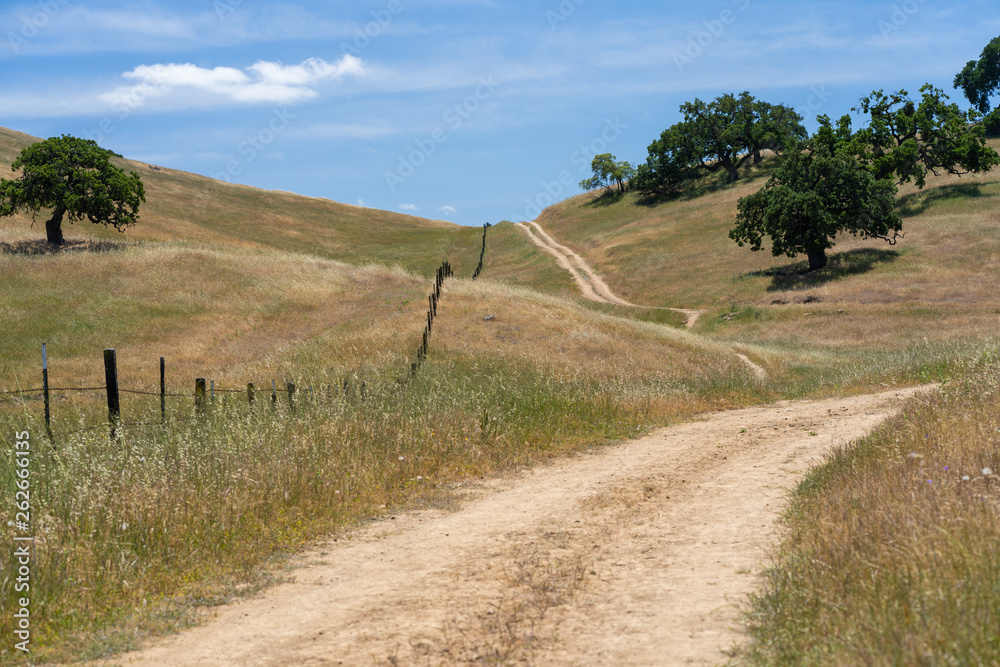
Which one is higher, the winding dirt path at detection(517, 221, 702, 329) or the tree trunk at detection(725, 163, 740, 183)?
the tree trunk at detection(725, 163, 740, 183)

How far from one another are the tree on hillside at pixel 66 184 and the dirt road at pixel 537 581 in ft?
148

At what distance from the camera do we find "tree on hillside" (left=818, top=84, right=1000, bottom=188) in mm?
63125

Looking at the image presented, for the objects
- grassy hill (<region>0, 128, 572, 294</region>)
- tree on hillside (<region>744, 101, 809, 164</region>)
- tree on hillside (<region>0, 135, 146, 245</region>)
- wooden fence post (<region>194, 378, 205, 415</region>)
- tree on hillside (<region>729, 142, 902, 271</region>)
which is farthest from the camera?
tree on hillside (<region>744, 101, 809, 164</region>)

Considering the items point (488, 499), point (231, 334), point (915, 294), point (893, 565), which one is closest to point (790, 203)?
point (915, 294)

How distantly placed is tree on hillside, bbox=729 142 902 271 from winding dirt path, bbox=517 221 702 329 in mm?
9784

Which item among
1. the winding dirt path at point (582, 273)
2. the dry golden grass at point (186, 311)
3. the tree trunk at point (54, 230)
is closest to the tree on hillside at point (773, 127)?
the winding dirt path at point (582, 273)

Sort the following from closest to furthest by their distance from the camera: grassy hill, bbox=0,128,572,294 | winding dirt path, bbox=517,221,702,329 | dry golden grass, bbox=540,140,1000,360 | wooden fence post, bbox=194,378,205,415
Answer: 1. wooden fence post, bbox=194,378,205,415
2. dry golden grass, bbox=540,140,1000,360
3. winding dirt path, bbox=517,221,702,329
4. grassy hill, bbox=0,128,572,294

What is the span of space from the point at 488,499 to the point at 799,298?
148 ft

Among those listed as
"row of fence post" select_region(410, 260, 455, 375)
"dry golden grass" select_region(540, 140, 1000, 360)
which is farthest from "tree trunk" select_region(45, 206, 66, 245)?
"dry golden grass" select_region(540, 140, 1000, 360)

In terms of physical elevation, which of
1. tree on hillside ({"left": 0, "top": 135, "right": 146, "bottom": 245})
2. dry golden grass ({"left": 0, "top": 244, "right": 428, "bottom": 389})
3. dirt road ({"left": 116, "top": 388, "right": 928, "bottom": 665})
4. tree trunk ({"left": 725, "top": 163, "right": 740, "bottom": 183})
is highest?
tree trunk ({"left": 725, "top": 163, "right": 740, "bottom": 183})

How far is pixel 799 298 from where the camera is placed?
1977 inches

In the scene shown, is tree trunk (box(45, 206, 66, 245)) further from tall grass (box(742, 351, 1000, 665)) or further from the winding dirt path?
tall grass (box(742, 351, 1000, 665))

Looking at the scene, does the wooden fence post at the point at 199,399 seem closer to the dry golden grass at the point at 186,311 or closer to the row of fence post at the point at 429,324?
the row of fence post at the point at 429,324

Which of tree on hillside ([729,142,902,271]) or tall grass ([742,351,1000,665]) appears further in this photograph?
tree on hillside ([729,142,902,271])
